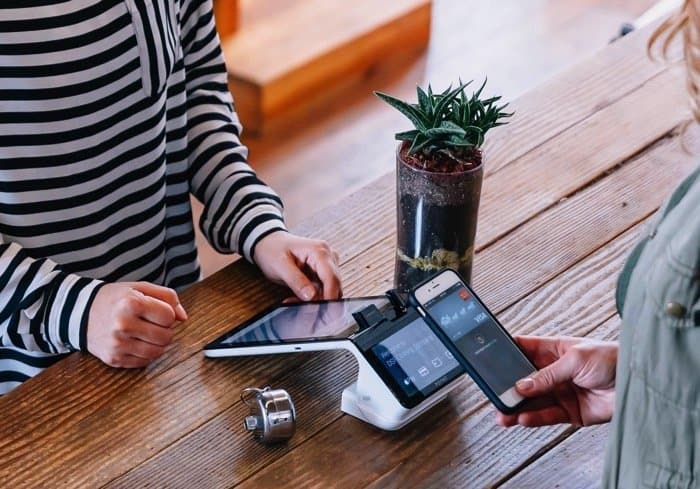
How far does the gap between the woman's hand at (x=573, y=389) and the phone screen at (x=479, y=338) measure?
0.02 metres

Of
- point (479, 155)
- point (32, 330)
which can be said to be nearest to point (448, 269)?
point (479, 155)

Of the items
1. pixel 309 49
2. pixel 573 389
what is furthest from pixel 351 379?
pixel 309 49

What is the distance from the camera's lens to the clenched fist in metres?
1.04

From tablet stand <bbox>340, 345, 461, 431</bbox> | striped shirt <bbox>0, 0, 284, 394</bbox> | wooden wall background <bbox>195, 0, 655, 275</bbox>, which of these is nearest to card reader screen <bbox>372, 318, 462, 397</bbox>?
tablet stand <bbox>340, 345, 461, 431</bbox>

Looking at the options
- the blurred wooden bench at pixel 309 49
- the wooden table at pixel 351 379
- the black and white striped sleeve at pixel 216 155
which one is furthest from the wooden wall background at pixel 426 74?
the wooden table at pixel 351 379

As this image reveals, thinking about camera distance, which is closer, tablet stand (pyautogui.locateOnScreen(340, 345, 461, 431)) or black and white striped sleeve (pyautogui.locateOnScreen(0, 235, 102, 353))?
tablet stand (pyautogui.locateOnScreen(340, 345, 461, 431))

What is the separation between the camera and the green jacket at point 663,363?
2.64 feet

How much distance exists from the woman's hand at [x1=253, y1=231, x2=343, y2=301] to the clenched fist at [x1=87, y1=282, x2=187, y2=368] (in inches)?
5.1

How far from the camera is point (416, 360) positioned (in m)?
0.98

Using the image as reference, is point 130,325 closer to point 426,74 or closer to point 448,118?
point 448,118

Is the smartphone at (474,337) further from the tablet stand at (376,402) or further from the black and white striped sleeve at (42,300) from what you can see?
the black and white striped sleeve at (42,300)

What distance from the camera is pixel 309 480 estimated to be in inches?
36.9

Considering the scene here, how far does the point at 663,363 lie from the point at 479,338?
0.20 metres

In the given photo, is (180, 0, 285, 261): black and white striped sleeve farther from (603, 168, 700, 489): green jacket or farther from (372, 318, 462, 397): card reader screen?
(603, 168, 700, 489): green jacket
